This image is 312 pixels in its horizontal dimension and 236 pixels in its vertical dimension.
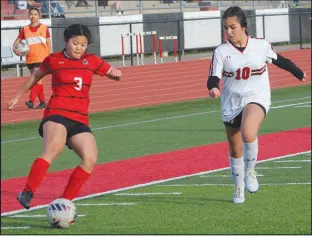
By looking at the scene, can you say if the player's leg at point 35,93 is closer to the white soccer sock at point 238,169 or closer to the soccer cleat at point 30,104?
the soccer cleat at point 30,104

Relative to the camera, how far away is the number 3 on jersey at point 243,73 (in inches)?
430

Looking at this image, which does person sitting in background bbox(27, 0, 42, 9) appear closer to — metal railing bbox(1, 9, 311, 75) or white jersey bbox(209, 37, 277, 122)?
metal railing bbox(1, 9, 311, 75)

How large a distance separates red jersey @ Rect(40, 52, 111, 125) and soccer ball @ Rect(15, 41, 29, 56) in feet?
41.5

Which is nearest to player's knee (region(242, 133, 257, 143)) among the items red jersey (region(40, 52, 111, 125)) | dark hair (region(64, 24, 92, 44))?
red jersey (region(40, 52, 111, 125))

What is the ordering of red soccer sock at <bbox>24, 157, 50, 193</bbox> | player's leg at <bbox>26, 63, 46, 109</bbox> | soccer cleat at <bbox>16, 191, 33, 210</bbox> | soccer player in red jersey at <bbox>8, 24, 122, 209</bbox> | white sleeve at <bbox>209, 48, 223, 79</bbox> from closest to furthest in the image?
soccer cleat at <bbox>16, 191, 33, 210</bbox> → red soccer sock at <bbox>24, 157, 50, 193</bbox> → soccer player in red jersey at <bbox>8, 24, 122, 209</bbox> → white sleeve at <bbox>209, 48, 223, 79</bbox> → player's leg at <bbox>26, 63, 46, 109</bbox>

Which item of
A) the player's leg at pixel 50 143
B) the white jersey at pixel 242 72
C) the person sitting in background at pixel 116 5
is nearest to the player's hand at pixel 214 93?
the white jersey at pixel 242 72

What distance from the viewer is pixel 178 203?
1258 centimetres

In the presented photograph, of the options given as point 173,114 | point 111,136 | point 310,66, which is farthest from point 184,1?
point 111,136

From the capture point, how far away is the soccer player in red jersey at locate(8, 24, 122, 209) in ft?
30.9

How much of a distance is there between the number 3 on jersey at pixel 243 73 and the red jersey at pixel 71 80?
180cm

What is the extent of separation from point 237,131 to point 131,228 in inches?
64.5

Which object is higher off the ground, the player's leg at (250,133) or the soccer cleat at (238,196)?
the player's leg at (250,133)

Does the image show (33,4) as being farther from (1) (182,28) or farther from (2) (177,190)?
(2) (177,190)

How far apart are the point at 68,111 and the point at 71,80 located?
0.29 m
